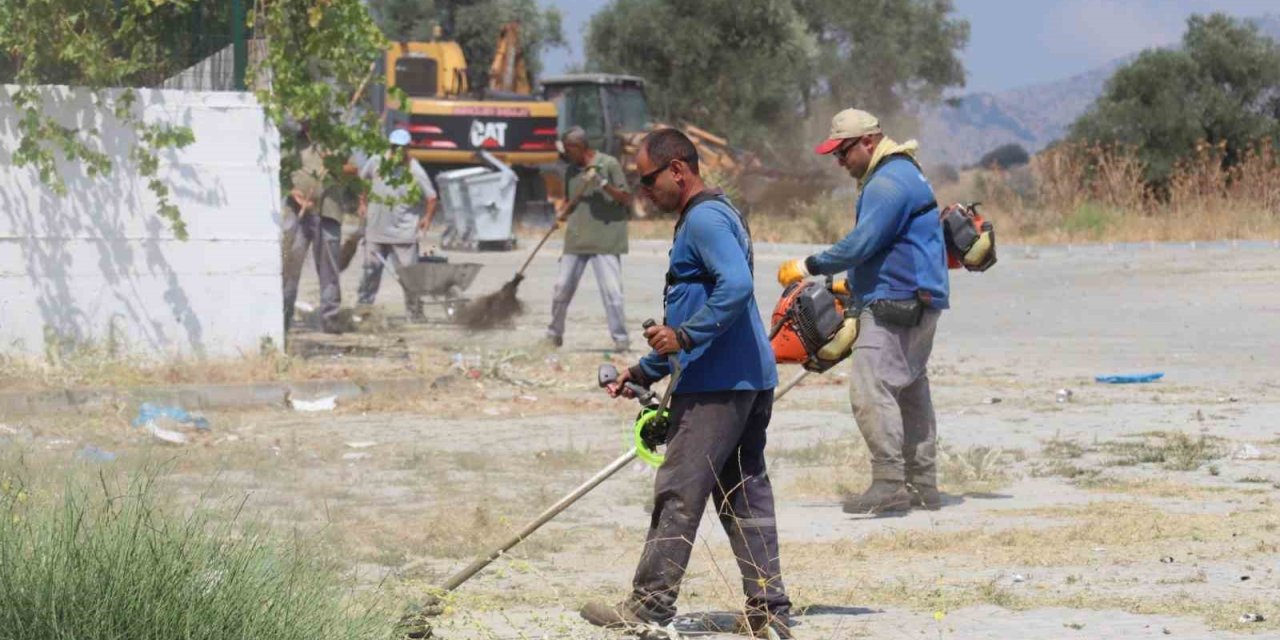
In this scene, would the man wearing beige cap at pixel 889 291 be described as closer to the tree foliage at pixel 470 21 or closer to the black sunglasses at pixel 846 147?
the black sunglasses at pixel 846 147

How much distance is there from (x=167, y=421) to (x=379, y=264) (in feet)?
22.7

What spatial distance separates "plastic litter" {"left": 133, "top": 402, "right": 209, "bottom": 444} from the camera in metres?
11.6

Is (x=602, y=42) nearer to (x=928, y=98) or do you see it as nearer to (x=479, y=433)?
(x=928, y=98)

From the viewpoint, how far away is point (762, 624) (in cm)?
662

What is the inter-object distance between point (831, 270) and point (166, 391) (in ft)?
18.8

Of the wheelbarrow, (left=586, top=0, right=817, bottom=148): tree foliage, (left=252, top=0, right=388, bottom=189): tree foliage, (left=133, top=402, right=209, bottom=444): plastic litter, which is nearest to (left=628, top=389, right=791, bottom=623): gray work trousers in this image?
(left=133, top=402, right=209, bottom=444): plastic litter

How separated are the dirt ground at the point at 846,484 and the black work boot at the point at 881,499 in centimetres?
10

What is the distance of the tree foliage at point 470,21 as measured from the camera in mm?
55625

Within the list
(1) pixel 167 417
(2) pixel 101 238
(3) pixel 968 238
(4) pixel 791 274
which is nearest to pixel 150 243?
(2) pixel 101 238

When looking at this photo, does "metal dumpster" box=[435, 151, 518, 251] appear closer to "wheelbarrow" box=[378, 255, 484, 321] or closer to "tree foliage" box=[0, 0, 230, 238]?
"wheelbarrow" box=[378, 255, 484, 321]

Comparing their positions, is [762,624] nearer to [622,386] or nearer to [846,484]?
[622,386]

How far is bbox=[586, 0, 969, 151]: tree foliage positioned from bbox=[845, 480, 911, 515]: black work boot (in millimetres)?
39376

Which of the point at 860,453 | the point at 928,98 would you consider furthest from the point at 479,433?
the point at 928,98

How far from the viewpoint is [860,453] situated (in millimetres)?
10969
